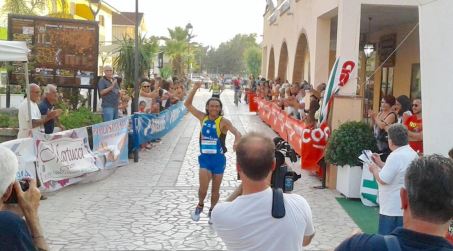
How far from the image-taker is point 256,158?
8.96 feet

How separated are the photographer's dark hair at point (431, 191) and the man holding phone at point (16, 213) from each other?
1852mm

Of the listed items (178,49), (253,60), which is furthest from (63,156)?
(253,60)

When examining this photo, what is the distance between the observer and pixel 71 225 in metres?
7.09

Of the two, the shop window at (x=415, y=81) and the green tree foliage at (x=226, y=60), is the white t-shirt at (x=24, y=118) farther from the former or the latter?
the green tree foliage at (x=226, y=60)

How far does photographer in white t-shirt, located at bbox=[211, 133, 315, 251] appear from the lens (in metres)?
2.72

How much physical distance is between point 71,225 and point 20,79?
8686 mm

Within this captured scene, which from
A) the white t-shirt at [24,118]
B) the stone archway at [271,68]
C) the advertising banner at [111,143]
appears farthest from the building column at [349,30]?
the stone archway at [271,68]

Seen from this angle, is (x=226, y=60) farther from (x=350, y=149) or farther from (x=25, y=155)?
(x=25, y=155)

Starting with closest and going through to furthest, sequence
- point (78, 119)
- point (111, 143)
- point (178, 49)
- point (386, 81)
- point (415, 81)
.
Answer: point (111, 143)
point (78, 119)
point (415, 81)
point (386, 81)
point (178, 49)

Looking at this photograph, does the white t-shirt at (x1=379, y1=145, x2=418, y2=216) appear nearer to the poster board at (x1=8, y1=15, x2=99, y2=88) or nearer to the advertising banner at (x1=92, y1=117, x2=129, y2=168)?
the advertising banner at (x1=92, y1=117, x2=129, y2=168)

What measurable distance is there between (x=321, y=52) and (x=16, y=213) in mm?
12814

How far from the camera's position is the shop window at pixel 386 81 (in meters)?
19.2

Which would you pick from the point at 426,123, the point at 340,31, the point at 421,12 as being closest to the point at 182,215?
the point at 426,123

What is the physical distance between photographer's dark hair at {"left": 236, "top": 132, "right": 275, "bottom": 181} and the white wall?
3.93m
